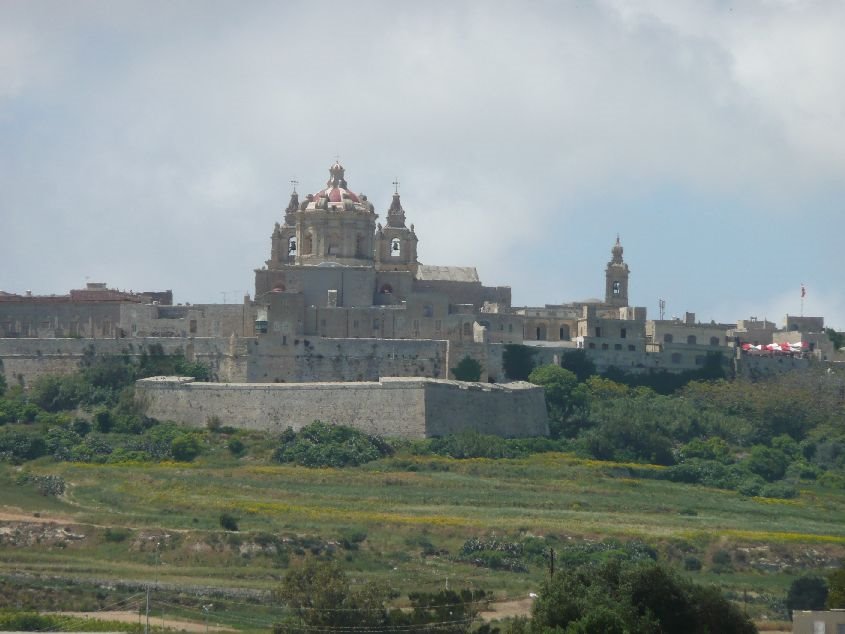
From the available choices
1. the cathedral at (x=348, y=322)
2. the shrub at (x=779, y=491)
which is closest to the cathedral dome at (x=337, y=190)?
the cathedral at (x=348, y=322)

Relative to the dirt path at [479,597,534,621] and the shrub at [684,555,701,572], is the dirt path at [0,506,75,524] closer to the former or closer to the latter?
the dirt path at [479,597,534,621]

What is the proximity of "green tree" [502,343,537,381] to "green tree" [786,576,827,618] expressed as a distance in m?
26.4

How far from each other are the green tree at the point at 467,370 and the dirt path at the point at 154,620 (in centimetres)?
2961

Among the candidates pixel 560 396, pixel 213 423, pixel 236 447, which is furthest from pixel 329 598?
pixel 560 396

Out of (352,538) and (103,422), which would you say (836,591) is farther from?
(103,422)

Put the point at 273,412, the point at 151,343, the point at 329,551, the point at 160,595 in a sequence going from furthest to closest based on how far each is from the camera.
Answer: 1. the point at 151,343
2. the point at 273,412
3. the point at 329,551
4. the point at 160,595

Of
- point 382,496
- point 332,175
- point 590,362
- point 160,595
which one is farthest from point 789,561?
point 332,175

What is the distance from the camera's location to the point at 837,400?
3292 inches

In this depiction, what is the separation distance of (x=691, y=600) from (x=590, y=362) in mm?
37621

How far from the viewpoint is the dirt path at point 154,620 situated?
160 feet

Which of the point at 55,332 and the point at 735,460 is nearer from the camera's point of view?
the point at 735,460

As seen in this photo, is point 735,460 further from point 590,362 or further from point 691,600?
point 691,600

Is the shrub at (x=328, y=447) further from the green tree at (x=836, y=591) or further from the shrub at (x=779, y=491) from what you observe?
the green tree at (x=836, y=591)

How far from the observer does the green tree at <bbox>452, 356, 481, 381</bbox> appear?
78.6m
